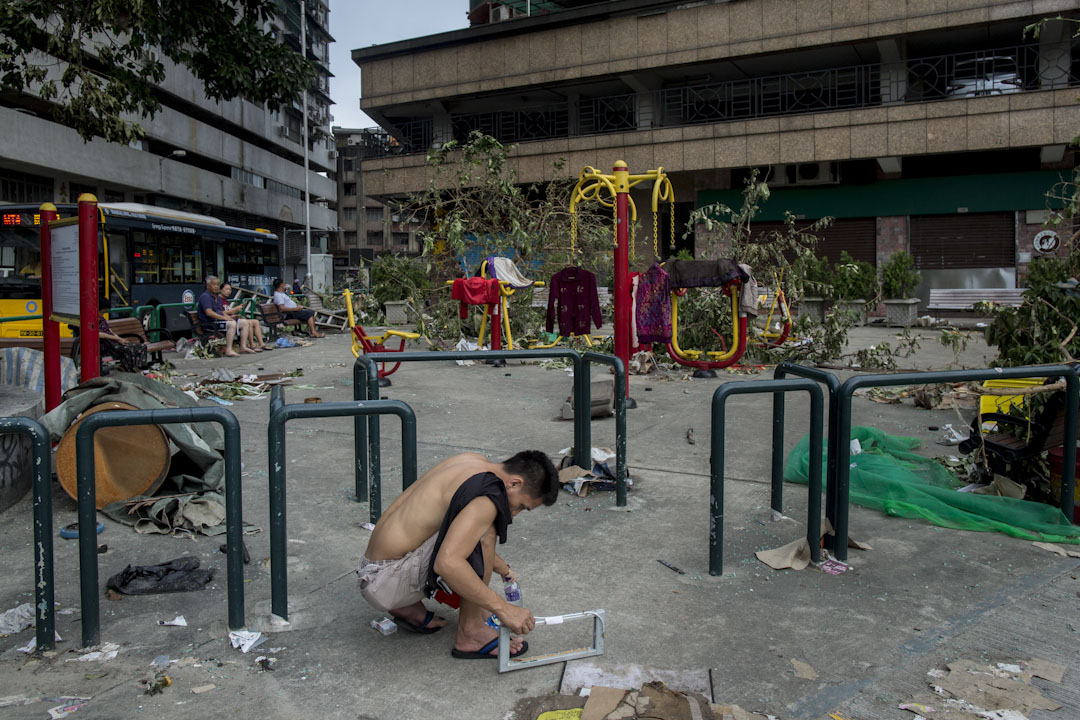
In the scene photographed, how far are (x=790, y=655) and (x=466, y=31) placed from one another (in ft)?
90.7

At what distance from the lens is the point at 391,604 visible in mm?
3137

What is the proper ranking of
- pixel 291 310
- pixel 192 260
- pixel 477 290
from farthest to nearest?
pixel 192 260 → pixel 291 310 → pixel 477 290

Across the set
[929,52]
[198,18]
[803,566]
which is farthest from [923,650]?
[929,52]

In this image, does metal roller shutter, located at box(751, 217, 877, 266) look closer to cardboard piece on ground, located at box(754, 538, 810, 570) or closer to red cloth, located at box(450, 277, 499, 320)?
red cloth, located at box(450, 277, 499, 320)

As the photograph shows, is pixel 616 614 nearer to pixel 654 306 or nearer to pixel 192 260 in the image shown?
pixel 654 306

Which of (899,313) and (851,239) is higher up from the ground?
(851,239)

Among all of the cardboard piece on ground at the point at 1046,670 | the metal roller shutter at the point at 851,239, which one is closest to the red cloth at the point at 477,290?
the cardboard piece on ground at the point at 1046,670

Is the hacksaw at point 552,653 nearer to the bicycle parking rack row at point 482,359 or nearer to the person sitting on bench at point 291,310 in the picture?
the bicycle parking rack row at point 482,359

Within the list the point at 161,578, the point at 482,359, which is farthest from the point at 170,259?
the point at 161,578

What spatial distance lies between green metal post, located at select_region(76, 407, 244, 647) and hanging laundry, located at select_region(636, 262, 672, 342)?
6266 mm

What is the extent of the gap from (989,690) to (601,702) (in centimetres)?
136

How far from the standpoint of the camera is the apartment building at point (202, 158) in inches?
1046

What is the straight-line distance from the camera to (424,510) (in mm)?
3084

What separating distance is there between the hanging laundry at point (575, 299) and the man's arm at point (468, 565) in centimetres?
694
